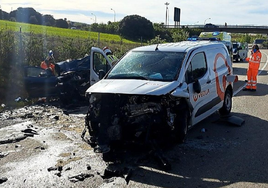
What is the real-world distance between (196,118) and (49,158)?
309cm

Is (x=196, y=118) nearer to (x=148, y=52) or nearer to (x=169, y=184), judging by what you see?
(x=148, y=52)

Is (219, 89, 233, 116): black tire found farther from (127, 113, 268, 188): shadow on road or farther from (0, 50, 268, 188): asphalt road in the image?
(127, 113, 268, 188): shadow on road

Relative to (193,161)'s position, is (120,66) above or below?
above

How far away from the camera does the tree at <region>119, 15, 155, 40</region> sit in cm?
5112

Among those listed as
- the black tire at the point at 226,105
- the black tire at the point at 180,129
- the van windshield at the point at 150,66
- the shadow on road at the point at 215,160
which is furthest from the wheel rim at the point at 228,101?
the black tire at the point at 180,129

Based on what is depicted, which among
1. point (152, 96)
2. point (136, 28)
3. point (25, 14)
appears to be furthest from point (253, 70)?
point (25, 14)

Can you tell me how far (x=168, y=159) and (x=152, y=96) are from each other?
3.54ft

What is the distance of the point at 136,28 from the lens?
5203cm

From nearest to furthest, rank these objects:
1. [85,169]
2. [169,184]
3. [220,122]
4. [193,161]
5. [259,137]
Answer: [169,184], [85,169], [193,161], [259,137], [220,122]

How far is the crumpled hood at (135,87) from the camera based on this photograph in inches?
240

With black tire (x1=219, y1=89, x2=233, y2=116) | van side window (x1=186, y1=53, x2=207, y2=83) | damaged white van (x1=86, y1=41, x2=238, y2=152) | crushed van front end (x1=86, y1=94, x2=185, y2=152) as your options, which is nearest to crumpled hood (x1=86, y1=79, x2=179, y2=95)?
damaged white van (x1=86, y1=41, x2=238, y2=152)

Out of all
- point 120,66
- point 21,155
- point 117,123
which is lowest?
point 21,155

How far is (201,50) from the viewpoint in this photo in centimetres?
810

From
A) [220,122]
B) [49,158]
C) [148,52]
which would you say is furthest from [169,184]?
[220,122]
